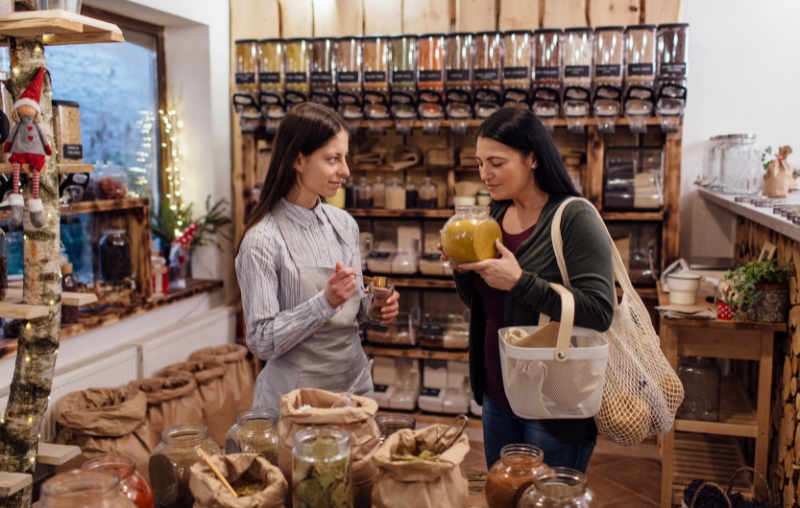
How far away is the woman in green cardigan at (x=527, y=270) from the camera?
1687mm

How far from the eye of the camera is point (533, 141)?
182 cm

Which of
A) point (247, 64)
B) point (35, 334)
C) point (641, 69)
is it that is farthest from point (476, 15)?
point (35, 334)

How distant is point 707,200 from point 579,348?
2.79 metres

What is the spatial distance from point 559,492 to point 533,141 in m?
0.96

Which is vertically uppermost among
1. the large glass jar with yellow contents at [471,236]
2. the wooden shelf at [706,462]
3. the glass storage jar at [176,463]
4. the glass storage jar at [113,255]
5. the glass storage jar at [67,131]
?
the glass storage jar at [67,131]

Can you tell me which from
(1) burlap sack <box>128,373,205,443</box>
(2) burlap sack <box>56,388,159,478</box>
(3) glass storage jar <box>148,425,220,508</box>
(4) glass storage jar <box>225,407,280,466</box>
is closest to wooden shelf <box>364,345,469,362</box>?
(1) burlap sack <box>128,373,205,443</box>

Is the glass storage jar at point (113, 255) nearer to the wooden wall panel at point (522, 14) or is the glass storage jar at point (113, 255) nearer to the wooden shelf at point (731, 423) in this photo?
the wooden wall panel at point (522, 14)

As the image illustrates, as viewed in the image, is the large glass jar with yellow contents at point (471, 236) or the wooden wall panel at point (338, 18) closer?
the large glass jar with yellow contents at point (471, 236)

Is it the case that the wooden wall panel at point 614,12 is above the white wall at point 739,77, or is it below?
above

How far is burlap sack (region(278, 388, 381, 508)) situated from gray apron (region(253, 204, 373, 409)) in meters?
0.63

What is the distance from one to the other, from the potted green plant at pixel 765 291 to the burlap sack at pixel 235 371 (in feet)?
7.71

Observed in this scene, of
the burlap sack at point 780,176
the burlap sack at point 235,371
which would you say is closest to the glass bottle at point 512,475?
the burlap sack at point 235,371

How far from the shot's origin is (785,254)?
2.73 m

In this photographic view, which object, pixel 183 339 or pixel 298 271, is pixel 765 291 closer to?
pixel 298 271
